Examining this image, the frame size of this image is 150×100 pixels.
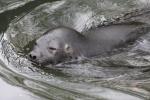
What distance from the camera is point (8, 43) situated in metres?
6.43

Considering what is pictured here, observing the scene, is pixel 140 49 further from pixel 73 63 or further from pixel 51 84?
pixel 51 84

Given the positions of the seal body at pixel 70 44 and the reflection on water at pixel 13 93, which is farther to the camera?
the seal body at pixel 70 44

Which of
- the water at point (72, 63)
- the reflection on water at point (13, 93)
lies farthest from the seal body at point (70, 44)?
the reflection on water at point (13, 93)

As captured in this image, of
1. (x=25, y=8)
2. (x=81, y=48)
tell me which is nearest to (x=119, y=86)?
(x=81, y=48)

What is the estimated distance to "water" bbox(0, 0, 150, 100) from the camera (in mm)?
5066

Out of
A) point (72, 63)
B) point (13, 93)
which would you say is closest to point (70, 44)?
point (72, 63)

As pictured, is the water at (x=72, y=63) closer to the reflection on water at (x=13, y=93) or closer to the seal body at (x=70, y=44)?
the reflection on water at (x=13, y=93)

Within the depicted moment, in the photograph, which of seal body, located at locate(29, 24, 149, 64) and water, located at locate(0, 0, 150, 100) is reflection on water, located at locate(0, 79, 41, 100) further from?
seal body, located at locate(29, 24, 149, 64)

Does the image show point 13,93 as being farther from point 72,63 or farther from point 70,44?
point 70,44

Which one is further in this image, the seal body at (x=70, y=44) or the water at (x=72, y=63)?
the seal body at (x=70, y=44)

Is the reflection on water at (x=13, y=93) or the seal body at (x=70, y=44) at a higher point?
the seal body at (x=70, y=44)

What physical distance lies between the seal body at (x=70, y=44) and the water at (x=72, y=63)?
141mm

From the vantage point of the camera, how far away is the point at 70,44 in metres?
6.16

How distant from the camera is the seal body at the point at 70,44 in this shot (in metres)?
5.99
